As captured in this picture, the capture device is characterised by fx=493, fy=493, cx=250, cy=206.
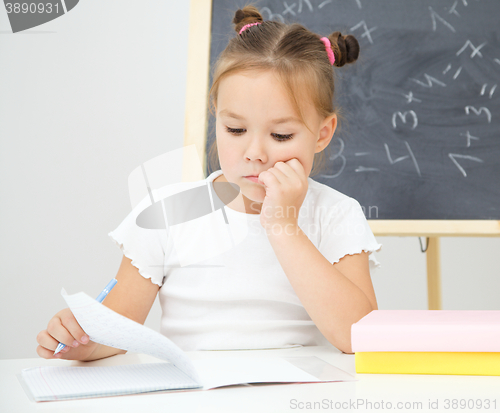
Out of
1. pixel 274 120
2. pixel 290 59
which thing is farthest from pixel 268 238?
pixel 290 59

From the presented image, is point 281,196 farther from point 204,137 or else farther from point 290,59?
point 204,137

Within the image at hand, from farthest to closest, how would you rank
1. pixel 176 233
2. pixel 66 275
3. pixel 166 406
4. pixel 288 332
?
pixel 66 275
pixel 176 233
pixel 288 332
pixel 166 406

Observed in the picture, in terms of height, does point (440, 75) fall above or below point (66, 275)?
above

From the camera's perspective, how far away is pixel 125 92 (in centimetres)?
184

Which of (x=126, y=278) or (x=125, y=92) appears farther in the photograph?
(x=125, y=92)

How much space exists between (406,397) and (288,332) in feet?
1.30

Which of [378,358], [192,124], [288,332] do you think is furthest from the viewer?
[192,124]

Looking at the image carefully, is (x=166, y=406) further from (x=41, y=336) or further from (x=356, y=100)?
(x=356, y=100)

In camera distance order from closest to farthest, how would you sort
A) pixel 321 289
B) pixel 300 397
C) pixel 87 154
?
pixel 300 397 < pixel 321 289 < pixel 87 154

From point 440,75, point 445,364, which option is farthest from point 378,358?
point 440,75

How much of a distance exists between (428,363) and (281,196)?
1.14 feet

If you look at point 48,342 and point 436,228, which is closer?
point 48,342

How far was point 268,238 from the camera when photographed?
30.8 inches

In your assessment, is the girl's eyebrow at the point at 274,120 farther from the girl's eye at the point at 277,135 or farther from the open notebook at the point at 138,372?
the open notebook at the point at 138,372
